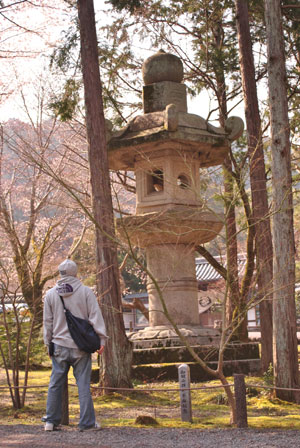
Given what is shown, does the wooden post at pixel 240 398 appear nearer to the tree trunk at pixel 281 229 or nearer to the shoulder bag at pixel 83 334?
the shoulder bag at pixel 83 334

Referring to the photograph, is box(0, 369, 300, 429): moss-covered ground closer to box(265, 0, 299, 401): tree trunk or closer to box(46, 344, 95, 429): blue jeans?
box(265, 0, 299, 401): tree trunk

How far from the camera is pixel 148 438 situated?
195 inches

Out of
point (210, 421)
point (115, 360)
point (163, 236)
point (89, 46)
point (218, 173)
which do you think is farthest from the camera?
point (218, 173)

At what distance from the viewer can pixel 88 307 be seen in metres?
5.24

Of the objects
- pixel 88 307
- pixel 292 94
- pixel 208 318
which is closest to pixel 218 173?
pixel 292 94

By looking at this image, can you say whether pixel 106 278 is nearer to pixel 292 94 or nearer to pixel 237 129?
pixel 237 129

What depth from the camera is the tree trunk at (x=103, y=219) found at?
859 centimetres

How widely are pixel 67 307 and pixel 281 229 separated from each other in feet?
12.4

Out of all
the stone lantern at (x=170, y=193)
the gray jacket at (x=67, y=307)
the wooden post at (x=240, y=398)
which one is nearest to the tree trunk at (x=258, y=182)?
the stone lantern at (x=170, y=193)

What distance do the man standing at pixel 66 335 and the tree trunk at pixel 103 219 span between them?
3041 millimetres

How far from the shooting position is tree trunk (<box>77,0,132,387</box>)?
859cm

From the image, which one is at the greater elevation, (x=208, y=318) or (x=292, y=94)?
(x=292, y=94)

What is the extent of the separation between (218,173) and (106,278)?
6.34 meters

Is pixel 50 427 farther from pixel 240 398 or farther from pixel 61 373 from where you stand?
pixel 240 398
